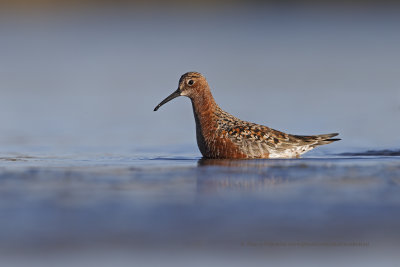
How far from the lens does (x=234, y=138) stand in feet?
32.8

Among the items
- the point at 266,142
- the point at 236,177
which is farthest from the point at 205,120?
the point at 236,177

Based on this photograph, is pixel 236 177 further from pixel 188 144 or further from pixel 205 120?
pixel 188 144

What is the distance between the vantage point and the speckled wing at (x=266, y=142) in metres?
10.0

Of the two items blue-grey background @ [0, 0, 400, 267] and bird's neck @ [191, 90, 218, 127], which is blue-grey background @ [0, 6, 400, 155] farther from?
bird's neck @ [191, 90, 218, 127]

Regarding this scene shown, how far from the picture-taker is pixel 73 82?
1870 centimetres

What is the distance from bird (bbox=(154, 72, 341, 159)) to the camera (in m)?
10.0

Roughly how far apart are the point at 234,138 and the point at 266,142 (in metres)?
0.48

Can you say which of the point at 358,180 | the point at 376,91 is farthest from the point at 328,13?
the point at 358,180

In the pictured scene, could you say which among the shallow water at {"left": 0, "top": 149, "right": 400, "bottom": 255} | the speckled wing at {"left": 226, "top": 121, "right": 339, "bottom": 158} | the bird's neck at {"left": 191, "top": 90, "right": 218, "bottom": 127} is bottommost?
the shallow water at {"left": 0, "top": 149, "right": 400, "bottom": 255}

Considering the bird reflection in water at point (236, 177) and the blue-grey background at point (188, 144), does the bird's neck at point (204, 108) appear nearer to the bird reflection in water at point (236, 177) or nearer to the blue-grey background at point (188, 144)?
the blue-grey background at point (188, 144)

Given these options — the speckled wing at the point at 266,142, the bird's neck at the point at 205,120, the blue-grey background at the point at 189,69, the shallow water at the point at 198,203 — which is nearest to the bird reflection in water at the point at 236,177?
the shallow water at the point at 198,203

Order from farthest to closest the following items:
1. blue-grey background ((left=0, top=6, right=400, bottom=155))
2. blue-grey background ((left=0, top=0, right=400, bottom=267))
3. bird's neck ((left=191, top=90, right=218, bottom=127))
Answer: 1. blue-grey background ((left=0, top=6, right=400, bottom=155))
2. bird's neck ((left=191, top=90, right=218, bottom=127))
3. blue-grey background ((left=0, top=0, right=400, bottom=267))

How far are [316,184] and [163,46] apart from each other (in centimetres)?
1789

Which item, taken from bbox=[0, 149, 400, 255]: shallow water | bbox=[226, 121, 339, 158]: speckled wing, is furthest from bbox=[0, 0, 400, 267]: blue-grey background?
bbox=[226, 121, 339, 158]: speckled wing
